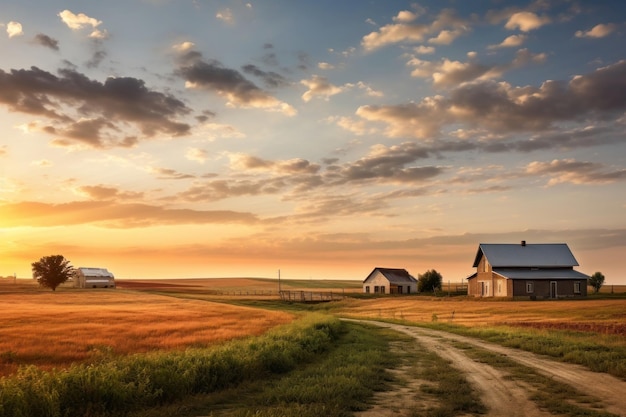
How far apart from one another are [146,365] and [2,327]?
28.5m

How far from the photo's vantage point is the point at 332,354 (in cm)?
2406

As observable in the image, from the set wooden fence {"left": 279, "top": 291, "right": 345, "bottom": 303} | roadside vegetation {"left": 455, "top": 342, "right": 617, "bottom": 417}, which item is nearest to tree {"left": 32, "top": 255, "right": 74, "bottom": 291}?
wooden fence {"left": 279, "top": 291, "right": 345, "bottom": 303}

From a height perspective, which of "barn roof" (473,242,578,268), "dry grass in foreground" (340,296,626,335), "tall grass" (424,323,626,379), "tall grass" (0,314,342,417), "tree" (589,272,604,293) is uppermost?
"barn roof" (473,242,578,268)

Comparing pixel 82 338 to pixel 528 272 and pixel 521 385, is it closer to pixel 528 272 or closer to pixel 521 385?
pixel 521 385

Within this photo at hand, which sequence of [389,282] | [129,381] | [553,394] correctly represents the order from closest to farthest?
1. [129,381]
2. [553,394]
3. [389,282]

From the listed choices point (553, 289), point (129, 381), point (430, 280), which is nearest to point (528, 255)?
point (553, 289)

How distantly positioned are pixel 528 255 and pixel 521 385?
256ft

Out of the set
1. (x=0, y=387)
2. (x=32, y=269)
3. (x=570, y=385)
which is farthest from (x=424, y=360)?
(x=32, y=269)

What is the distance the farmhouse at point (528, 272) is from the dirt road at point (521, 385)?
61.9m

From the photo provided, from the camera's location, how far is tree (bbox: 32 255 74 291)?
458 ft

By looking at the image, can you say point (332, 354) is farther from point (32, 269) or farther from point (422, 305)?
point (32, 269)

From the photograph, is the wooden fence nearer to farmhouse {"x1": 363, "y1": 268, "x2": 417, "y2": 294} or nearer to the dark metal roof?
farmhouse {"x1": 363, "y1": 268, "x2": 417, "y2": 294}

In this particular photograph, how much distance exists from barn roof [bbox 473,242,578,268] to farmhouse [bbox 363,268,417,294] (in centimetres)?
3299

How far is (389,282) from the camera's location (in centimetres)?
12206
